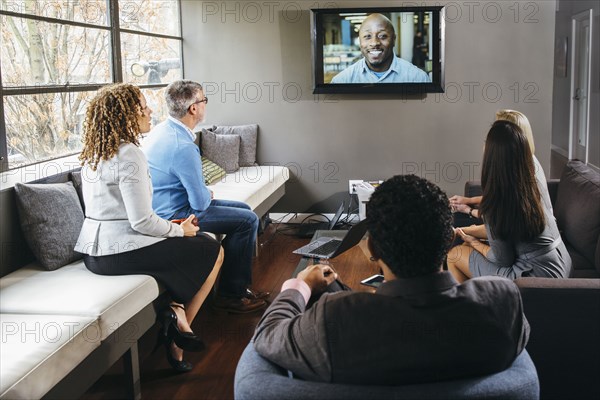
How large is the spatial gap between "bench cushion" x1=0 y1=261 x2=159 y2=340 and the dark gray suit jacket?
4.36 feet

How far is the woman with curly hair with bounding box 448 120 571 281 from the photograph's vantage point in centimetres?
270

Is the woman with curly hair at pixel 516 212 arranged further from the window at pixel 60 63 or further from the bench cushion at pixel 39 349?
the window at pixel 60 63

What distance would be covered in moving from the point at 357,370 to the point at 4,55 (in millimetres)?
2653

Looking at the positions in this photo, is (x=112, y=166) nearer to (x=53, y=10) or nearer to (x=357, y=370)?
(x=53, y=10)

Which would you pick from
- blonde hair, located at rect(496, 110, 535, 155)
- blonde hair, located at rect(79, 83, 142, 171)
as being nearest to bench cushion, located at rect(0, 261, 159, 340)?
blonde hair, located at rect(79, 83, 142, 171)

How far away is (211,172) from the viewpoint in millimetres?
5227

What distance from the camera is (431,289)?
1444 mm

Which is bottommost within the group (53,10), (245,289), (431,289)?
(245,289)

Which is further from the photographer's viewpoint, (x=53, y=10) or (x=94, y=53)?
(x=94, y=53)

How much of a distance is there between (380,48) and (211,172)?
1618mm

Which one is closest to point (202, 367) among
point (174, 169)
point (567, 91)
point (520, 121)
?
point (174, 169)

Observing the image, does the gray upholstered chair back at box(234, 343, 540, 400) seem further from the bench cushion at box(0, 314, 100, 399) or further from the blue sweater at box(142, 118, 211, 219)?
the blue sweater at box(142, 118, 211, 219)

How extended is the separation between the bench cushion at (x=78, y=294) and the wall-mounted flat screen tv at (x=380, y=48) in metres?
3.04

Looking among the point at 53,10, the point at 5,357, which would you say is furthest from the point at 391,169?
the point at 5,357
